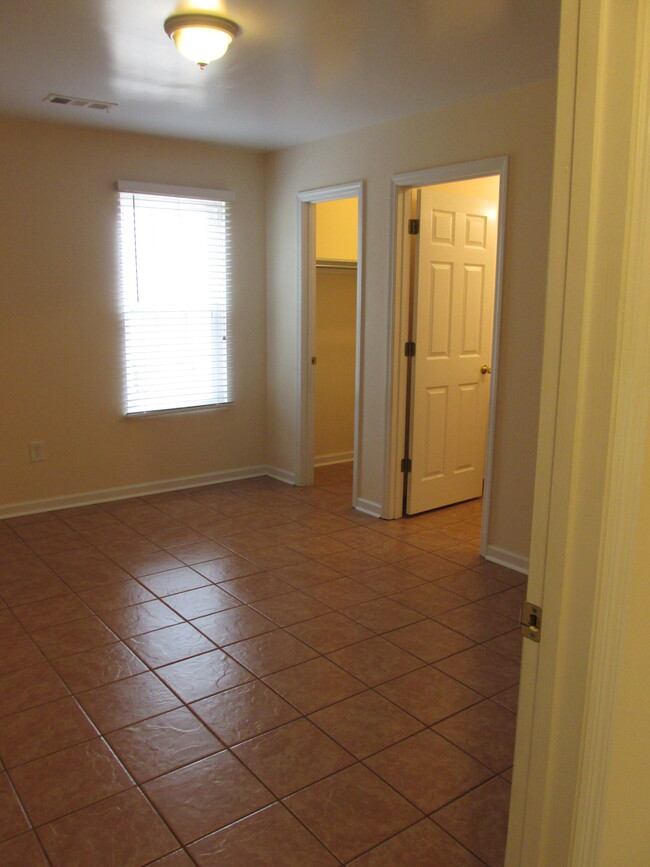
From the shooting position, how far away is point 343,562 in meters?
3.89

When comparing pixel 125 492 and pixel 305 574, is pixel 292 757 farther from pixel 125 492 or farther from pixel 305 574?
pixel 125 492

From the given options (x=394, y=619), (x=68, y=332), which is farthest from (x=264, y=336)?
(x=394, y=619)

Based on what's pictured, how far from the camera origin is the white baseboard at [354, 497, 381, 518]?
4691mm

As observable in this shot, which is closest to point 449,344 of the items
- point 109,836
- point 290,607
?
point 290,607

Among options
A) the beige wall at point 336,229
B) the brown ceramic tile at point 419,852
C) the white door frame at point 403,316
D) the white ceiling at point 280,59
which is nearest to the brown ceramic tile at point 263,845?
the brown ceramic tile at point 419,852

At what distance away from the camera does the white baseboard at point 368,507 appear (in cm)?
469

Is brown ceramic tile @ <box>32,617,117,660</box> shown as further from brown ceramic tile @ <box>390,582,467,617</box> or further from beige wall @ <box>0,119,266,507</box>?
beige wall @ <box>0,119,266,507</box>

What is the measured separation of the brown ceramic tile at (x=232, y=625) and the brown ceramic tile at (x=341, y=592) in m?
0.35

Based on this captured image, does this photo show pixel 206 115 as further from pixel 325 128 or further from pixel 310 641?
pixel 310 641

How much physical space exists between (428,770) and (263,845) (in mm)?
573

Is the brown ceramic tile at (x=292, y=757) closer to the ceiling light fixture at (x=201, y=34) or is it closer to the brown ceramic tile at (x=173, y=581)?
the brown ceramic tile at (x=173, y=581)

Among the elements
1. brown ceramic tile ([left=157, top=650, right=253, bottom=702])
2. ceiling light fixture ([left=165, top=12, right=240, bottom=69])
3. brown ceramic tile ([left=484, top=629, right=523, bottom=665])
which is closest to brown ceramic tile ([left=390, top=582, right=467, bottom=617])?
brown ceramic tile ([left=484, top=629, right=523, bottom=665])

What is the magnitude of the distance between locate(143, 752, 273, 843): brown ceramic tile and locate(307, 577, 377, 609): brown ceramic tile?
122 cm

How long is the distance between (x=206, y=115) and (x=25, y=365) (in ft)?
6.13
